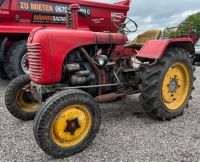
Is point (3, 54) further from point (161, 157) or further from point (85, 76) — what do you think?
point (161, 157)

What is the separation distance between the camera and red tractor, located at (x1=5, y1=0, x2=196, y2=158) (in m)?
3.15

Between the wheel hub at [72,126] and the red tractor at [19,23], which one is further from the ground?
the red tractor at [19,23]

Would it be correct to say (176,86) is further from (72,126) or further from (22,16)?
(22,16)

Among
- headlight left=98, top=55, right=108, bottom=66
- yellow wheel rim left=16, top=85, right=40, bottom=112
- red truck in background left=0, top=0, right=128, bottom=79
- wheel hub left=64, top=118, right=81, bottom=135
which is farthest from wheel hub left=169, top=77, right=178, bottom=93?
red truck in background left=0, top=0, right=128, bottom=79

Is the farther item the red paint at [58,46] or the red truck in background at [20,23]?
the red truck in background at [20,23]

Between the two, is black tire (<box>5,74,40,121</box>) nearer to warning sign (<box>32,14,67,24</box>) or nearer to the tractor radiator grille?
the tractor radiator grille

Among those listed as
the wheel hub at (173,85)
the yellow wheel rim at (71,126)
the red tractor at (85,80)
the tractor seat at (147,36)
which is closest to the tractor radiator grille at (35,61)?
the red tractor at (85,80)

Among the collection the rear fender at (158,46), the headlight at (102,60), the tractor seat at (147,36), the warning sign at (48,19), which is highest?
the warning sign at (48,19)

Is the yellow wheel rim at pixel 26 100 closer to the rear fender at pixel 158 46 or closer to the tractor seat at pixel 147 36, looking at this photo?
the rear fender at pixel 158 46

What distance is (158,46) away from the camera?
13.4 feet

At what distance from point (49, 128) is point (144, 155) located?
108cm

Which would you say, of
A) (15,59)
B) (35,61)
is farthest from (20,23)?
(35,61)

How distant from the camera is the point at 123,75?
14.4ft

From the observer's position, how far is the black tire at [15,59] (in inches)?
254
